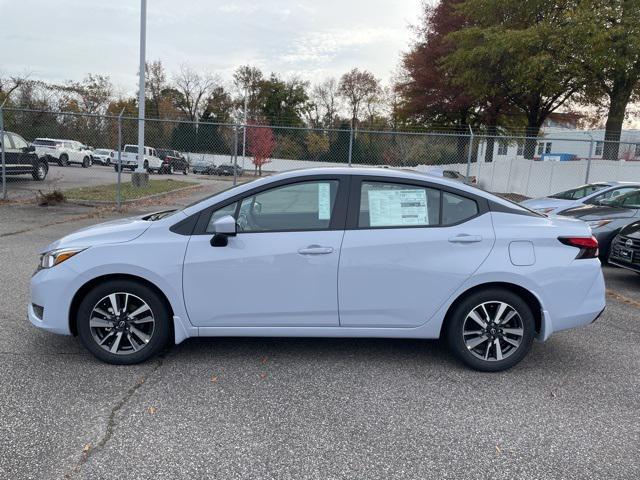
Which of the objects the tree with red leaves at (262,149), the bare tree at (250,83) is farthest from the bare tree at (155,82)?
the tree with red leaves at (262,149)

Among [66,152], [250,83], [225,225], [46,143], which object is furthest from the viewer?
[250,83]

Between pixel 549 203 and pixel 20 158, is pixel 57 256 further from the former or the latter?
pixel 20 158

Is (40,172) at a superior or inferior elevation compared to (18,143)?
inferior

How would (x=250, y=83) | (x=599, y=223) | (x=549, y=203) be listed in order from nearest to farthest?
(x=599, y=223)
(x=549, y=203)
(x=250, y=83)

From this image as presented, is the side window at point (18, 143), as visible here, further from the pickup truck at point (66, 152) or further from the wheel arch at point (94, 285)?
the wheel arch at point (94, 285)

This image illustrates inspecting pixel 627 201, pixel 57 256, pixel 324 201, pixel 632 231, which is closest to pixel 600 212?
pixel 627 201

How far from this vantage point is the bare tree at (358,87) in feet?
222

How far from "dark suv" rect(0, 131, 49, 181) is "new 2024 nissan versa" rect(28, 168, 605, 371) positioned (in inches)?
576

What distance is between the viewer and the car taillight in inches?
155

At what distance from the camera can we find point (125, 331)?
3.88 meters

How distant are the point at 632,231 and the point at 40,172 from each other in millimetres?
17969

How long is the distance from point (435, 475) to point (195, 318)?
2057 mm

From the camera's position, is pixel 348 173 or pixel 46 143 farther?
pixel 46 143

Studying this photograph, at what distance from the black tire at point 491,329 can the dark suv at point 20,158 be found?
1650 centimetres
